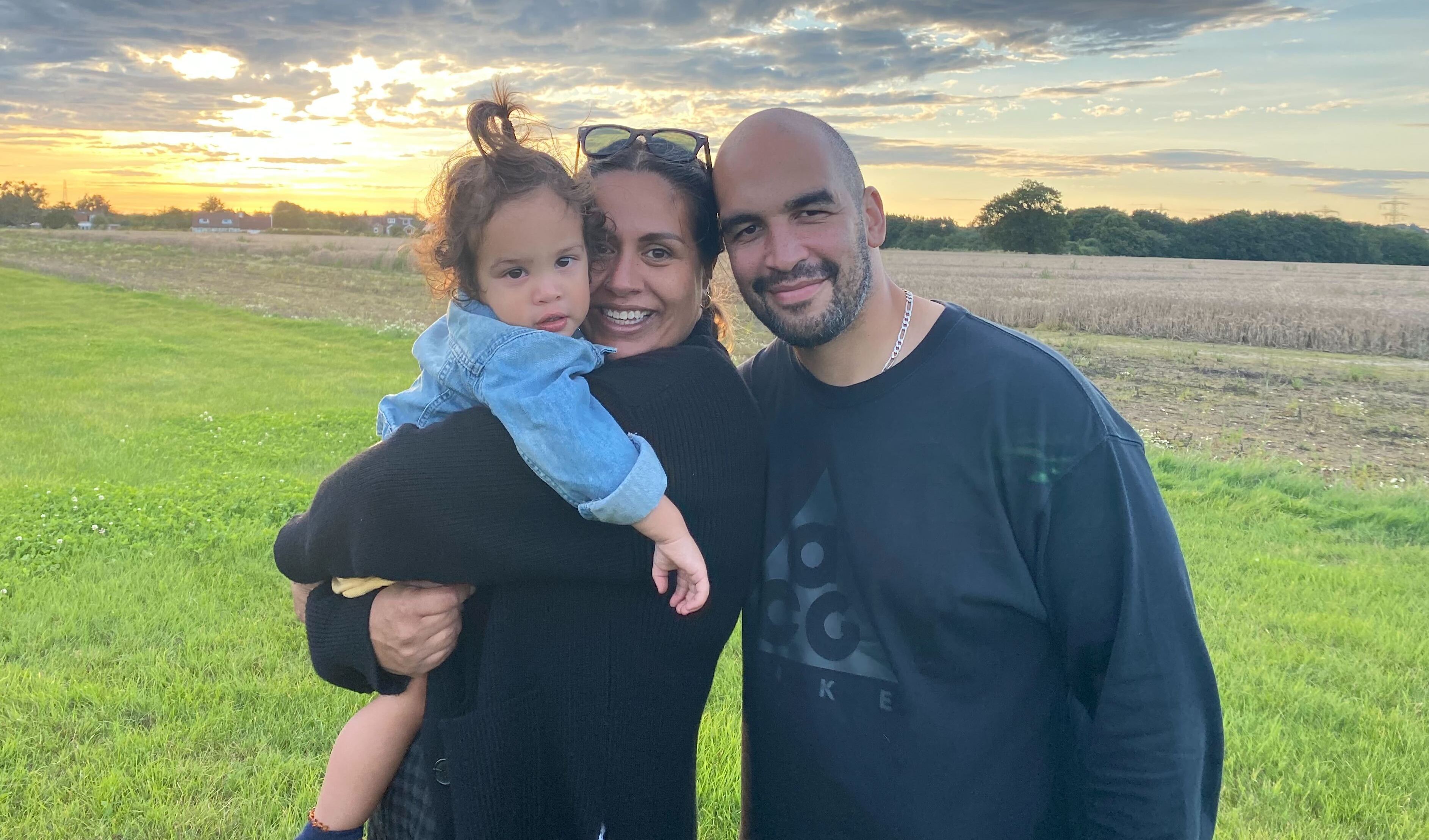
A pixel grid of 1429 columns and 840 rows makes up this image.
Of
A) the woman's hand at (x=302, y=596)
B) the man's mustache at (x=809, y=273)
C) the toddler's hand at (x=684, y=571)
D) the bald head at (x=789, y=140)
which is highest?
the bald head at (x=789, y=140)

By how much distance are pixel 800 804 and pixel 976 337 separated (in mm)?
1109

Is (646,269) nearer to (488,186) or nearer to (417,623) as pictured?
(488,186)

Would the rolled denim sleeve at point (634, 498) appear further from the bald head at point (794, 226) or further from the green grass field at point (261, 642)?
the green grass field at point (261, 642)

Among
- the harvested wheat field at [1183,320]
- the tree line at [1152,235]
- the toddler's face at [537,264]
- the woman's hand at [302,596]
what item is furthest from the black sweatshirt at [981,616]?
the tree line at [1152,235]

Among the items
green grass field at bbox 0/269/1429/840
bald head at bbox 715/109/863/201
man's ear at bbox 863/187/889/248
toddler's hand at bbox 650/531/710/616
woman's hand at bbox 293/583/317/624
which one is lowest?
green grass field at bbox 0/269/1429/840

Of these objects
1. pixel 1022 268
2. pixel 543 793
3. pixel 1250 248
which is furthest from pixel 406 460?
pixel 1250 248

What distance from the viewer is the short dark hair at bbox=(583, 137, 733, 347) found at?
2.21 m

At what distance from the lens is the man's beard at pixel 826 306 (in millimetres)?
2078

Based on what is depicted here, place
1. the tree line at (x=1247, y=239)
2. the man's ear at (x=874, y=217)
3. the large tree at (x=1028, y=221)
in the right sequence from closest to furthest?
the man's ear at (x=874, y=217) < the tree line at (x=1247, y=239) < the large tree at (x=1028, y=221)

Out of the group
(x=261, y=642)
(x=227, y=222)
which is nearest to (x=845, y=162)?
(x=261, y=642)

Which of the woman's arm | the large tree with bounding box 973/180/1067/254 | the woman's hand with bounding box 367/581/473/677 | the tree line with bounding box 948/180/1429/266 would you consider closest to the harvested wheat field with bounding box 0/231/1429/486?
the woman's arm

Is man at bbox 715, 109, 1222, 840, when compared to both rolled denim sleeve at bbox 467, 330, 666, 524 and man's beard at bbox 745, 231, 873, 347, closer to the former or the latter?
man's beard at bbox 745, 231, 873, 347

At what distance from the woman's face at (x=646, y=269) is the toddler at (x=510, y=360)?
0.06 meters

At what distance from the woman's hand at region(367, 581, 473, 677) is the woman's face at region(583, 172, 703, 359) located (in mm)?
673
